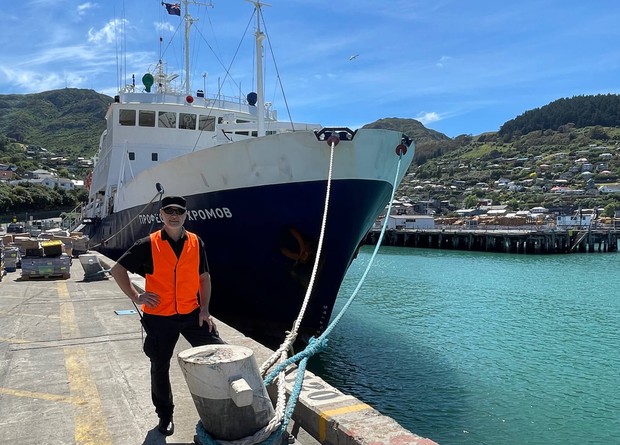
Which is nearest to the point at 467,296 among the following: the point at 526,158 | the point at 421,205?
the point at 421,205

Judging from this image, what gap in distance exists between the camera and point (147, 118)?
54.4 ft

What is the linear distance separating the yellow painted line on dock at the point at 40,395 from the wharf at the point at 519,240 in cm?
4824

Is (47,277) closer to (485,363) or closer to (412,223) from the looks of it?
(485,363)

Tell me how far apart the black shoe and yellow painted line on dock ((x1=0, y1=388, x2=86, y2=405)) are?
104 cm

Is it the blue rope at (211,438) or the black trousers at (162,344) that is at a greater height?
the black trousers at (162,344)

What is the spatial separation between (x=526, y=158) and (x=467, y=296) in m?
165

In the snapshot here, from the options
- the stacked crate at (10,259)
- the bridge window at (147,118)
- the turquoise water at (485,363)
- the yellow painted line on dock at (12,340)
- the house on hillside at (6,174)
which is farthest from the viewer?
the house on hillside at (6,174)

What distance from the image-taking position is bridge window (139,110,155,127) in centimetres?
1643

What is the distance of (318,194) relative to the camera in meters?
8.94

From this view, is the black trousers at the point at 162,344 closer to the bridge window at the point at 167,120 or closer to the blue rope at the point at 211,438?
the blue rope at the point at 211,438

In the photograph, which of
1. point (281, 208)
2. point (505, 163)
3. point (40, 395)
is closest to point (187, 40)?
point (281, 208)

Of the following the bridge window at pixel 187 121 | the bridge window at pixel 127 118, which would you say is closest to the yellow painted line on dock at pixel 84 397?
the bridge window at pixel 187 121

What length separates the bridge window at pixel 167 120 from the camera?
16578mm

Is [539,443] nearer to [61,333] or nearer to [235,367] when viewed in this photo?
[235,367]
